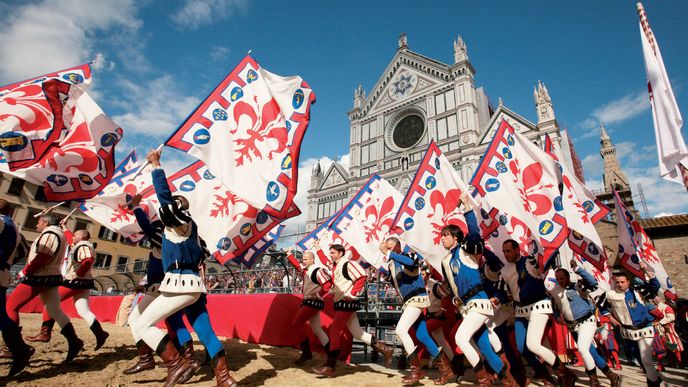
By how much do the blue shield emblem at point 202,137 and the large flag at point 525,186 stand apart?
4.71m

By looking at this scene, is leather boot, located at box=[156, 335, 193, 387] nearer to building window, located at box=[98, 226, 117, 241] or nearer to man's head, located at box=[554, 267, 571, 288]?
man's head, located at box=[554, 267, 571, 288]

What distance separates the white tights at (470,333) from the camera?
4504 mm

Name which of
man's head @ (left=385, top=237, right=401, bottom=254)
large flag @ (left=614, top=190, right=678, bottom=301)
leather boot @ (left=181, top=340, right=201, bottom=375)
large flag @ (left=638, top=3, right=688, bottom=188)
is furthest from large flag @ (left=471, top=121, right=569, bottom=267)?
leather boot @ (left=181, top=340, right=201, bottom=375)

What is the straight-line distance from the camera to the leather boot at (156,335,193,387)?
12.3ft

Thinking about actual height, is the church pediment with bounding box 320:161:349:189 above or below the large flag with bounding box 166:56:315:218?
above

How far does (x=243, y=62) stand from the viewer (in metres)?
6.33

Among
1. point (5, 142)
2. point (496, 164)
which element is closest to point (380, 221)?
point (496, 164)

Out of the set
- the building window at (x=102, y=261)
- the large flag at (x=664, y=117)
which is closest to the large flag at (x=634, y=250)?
the large flag at (x=664, y=117)

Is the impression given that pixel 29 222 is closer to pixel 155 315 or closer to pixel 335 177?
pixel 335 177

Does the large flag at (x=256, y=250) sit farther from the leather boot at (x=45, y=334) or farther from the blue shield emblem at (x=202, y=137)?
the leather boot at (x=45, y=334)

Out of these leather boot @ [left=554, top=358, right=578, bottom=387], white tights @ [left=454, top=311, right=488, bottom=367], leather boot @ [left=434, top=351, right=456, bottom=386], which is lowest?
leather boot @ [left=434, top=351, right=456, bottom=386]

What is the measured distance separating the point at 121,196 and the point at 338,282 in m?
4.70

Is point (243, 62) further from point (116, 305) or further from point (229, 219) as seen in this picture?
point (116, 305)

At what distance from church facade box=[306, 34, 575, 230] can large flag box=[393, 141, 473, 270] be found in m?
20.3
